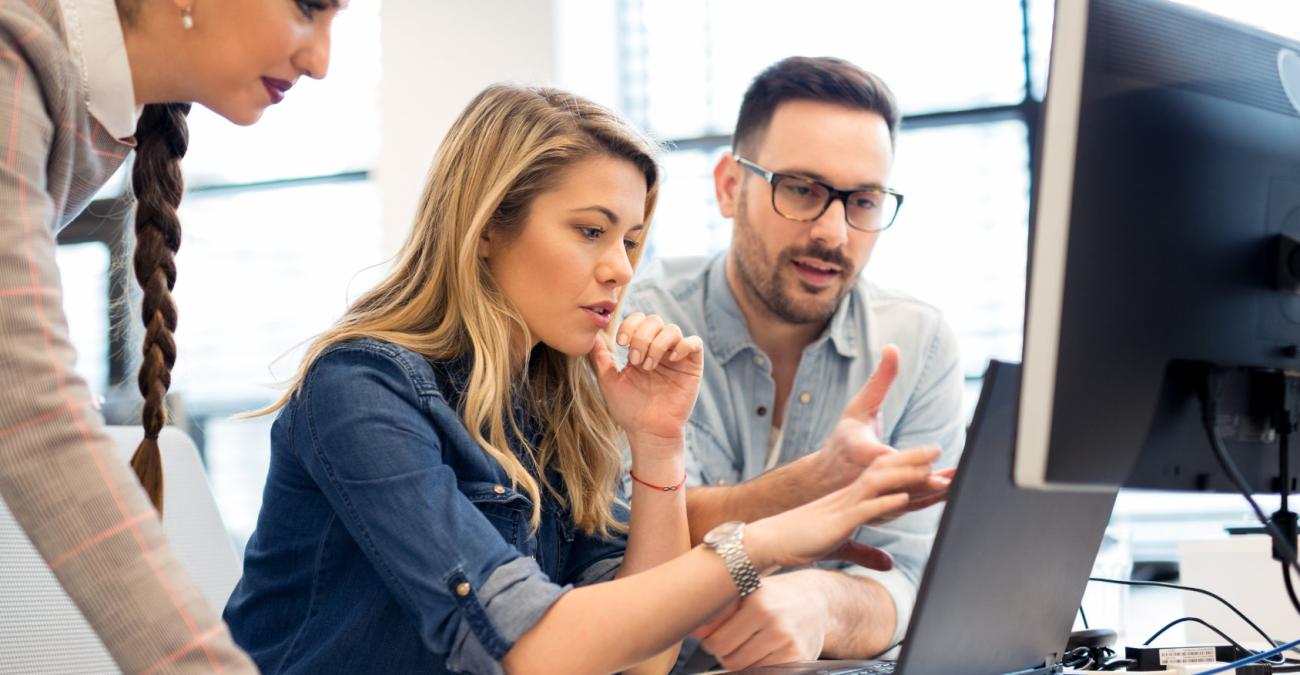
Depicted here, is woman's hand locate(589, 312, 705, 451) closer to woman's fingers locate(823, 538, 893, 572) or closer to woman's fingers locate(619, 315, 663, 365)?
woman's fingers locate(619, 315, 663, 365)

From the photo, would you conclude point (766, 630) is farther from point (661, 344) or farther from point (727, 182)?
point (727, 182)

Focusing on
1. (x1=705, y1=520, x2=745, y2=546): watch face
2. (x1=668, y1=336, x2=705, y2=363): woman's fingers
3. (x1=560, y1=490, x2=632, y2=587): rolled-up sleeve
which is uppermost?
(x1=668, y1=336, x2=705, y2=363): woman's fingers

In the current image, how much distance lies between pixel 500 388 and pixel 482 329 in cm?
7

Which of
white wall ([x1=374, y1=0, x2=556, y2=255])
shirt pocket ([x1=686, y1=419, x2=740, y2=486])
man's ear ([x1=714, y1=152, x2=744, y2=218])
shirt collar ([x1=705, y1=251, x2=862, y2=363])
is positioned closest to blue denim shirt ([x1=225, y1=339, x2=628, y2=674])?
shirt pocket ([x1=686, y1=419, x2=740, y2=486])

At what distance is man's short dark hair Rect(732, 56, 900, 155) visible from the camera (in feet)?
6.64

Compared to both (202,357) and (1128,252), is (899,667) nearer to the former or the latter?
(1128,252)

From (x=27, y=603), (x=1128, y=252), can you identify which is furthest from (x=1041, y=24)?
(x=27, y=603)

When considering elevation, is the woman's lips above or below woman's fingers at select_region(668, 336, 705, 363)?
above

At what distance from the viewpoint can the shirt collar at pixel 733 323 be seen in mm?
2014

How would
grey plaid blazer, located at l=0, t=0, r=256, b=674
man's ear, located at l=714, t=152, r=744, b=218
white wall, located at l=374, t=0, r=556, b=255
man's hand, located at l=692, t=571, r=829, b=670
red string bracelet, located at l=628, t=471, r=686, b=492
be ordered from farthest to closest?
→ white wall, located at l=374, t=0, r=556, b=255 < man's ear, located at l=714, t=152, r=744, b=218 < red string bracelet, located at l=628, t=471, r=686, b=492 < man's hand, located at l=692, t=571, r=829, b=670 < grey plaid blazer, located at l=0, t=0, r=256, b=674

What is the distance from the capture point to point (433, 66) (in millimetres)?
3391

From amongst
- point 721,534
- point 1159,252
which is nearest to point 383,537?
point 721,534

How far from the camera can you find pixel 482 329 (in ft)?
4.20

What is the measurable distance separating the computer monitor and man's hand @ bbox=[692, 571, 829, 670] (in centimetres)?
38
